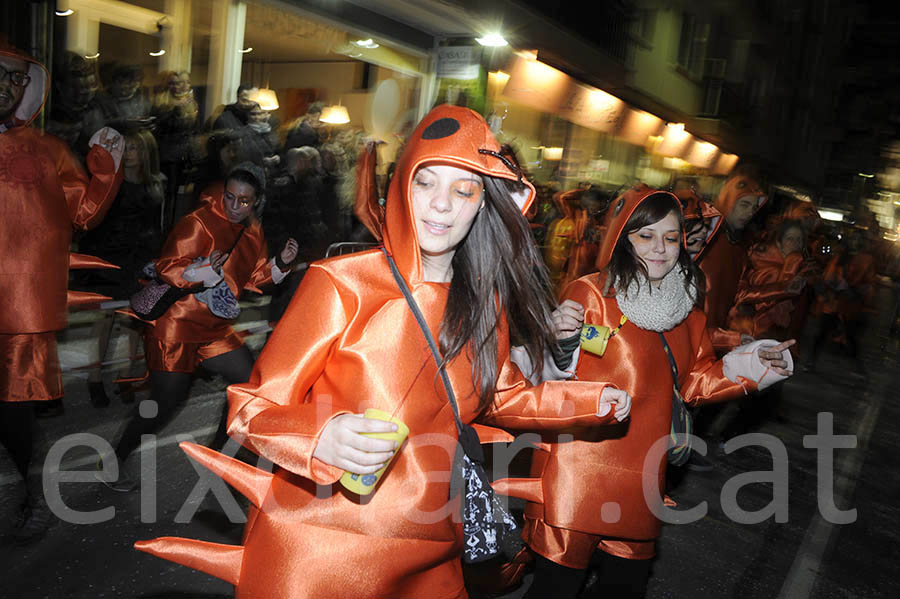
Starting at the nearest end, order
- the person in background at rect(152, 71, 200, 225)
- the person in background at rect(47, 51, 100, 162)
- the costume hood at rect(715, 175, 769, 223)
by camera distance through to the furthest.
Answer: the costume hood at rect(715, 175, 769, 223) → the person in background at rect(47, 51, 100, 162) → the person in background at rect(152, 71, 200, 225)

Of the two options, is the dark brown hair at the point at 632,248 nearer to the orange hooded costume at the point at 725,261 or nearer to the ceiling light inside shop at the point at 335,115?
the orange hooded costume at the point at 725,261

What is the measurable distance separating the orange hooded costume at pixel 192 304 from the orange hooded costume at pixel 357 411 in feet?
7.78

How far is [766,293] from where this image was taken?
6.99 m

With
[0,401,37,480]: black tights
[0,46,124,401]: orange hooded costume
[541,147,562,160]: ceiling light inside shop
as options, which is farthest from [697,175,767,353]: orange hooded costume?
[541,147,562,160]: ceiling light inside shop

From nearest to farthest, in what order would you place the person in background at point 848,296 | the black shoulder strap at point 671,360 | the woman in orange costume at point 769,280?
the black shoulder strap at point 671,360
the woman in orange costume at point 769,280
the person in background at point 848,296

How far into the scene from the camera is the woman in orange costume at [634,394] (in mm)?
2930

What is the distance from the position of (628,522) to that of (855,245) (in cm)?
1219

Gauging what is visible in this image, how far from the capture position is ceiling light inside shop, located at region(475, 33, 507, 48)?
12.8m

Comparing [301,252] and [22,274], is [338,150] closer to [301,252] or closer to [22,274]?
[301,252]

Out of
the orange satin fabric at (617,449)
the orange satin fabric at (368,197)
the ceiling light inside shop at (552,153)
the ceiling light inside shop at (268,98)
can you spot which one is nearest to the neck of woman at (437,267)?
the orange satin fabric at (617,449)

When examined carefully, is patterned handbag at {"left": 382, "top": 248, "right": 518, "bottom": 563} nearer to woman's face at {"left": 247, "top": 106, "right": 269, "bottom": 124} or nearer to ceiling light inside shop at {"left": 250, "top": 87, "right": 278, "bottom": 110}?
woman's face at {"left": 247, "top": 106, "right": 269, "bottom": 124}

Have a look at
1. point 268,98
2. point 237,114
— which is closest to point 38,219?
point 237,114

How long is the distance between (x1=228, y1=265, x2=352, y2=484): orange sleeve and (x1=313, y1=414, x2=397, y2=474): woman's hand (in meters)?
0.03

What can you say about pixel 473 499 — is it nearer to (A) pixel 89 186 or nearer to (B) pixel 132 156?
(A) pixel 89 186
